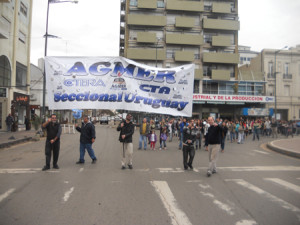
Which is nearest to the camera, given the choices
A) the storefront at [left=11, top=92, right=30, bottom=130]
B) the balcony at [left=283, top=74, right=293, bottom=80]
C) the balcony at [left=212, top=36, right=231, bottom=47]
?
the storefront at [left=11, top=92, right=30, bottom=130]

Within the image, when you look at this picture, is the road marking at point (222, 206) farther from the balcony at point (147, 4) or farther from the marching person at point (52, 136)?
the balcony at point (147, 4)

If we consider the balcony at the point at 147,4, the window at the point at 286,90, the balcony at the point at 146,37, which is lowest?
the window at the point at 286,90

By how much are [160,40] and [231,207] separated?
3773 cm

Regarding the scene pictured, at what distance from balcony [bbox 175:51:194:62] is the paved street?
1273 inches

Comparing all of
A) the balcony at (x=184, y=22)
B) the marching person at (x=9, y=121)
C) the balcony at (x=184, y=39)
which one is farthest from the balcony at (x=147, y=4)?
the marching person at (x=9, y=121)

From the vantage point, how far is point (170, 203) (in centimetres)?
459

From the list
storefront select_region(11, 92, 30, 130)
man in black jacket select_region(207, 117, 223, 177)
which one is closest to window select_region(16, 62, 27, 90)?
storefront select_region(11, 92, 30, 130)

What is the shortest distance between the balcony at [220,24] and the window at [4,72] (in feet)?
97.7

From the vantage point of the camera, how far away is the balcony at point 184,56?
128 feet

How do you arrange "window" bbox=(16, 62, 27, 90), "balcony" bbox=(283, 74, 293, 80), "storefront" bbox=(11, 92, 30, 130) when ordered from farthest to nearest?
"balcony" bbox=(283, 74, 293, 80) < "window" bbox=(16, 62, 27, 90) < "storefront" bbox=(11, 92, 30, 130)

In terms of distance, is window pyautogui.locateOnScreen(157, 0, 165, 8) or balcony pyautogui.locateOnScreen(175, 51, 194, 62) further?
window pyautogui.locateOnScreen(157, 0, 165, 8)

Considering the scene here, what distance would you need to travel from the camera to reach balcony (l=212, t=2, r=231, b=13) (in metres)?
40.8

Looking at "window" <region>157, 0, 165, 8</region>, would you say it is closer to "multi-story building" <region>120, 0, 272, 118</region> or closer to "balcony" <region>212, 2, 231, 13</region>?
"multi-story building" <region>120, 0, 272, 118</region>

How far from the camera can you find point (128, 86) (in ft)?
22.6
